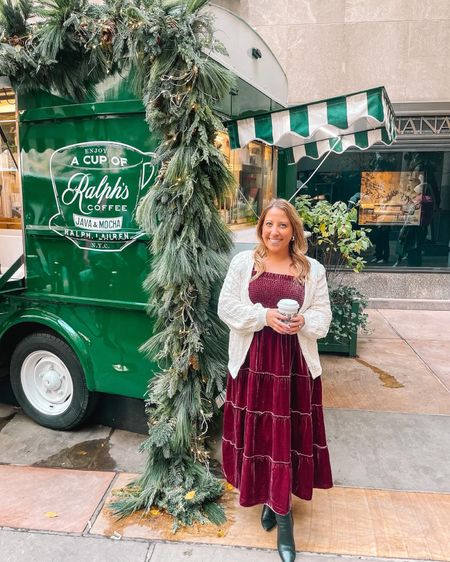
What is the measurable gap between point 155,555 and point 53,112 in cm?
298

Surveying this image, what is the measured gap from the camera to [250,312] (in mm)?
2510

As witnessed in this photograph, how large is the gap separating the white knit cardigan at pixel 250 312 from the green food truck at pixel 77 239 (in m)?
0.71

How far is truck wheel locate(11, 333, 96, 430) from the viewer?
3.89 meters

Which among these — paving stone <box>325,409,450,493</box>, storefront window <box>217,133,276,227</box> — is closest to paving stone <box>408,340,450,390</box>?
paving stone <box>325,409,450,493</box>

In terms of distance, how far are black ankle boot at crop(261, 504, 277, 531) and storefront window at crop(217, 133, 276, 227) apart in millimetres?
2064

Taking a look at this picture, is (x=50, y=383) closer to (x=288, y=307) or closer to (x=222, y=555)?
(x=222, y=555)

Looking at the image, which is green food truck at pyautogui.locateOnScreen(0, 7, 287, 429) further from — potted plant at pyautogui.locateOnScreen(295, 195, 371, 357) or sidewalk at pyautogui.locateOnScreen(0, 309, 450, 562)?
potted plant at pyautogui.locateOnScreen(295, 195, 371, 357)

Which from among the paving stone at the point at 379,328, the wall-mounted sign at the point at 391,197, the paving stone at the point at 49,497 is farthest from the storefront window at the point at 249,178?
the wall-mounted sign at the point at 391,197

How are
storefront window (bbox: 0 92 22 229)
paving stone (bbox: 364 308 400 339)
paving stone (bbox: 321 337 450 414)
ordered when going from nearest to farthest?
storefront window (bbox: 0 92 22 229), paving stone (bbox: 321 337 450 414), paving stone (bbox: 364 308 400 339)

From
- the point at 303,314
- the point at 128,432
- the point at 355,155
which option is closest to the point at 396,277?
the point at 355,155

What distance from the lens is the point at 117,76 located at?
3240 millimetres

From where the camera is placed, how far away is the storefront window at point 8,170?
3.88 meters

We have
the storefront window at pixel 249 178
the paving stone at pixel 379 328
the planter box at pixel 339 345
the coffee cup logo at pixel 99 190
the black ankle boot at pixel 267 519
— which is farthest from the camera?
the paving stone at pixel 379 328

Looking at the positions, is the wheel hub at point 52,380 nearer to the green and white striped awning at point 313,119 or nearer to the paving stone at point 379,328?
the green and white striped awning at point 313,119
